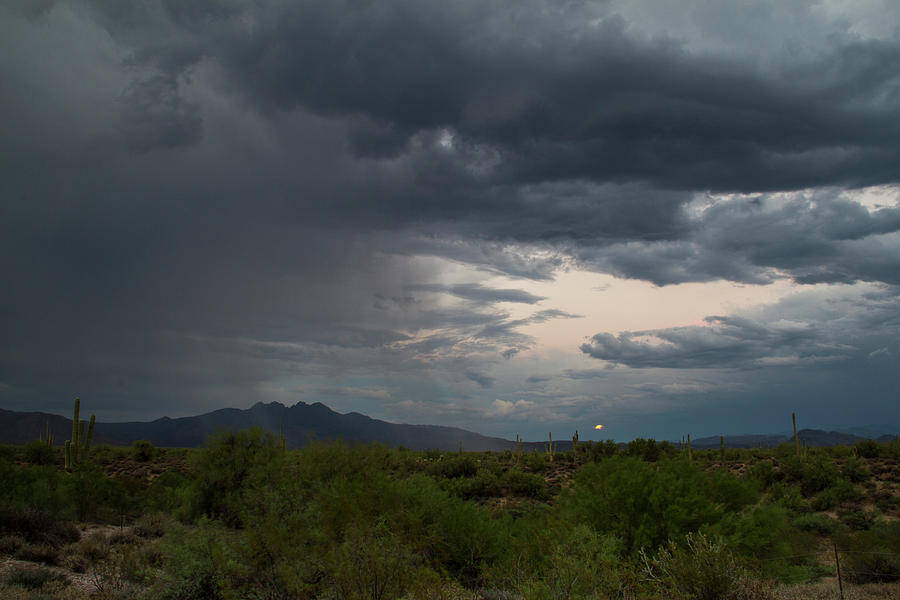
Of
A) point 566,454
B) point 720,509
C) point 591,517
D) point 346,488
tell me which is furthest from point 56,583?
point 566,454

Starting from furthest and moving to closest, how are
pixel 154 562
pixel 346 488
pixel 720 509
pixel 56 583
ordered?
pixel 346 488
pixel 154 562
pixel 720 509
pixel 56 583

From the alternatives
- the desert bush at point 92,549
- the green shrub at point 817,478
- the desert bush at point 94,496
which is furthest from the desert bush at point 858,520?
the desert bush at point 94,496

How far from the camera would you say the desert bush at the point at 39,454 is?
56.8m

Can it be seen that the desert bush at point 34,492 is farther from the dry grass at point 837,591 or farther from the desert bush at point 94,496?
the dry grass at point 837,591

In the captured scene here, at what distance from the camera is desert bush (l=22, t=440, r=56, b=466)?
5675 centimetres

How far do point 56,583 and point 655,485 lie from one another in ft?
59.8

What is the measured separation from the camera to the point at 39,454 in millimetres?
57906

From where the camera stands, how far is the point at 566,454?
66.3 meters

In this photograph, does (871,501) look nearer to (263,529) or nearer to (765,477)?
(765,477)

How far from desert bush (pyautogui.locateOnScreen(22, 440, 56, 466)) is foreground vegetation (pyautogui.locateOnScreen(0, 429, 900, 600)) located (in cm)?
2348

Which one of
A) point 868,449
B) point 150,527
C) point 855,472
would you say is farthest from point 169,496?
point 868,449

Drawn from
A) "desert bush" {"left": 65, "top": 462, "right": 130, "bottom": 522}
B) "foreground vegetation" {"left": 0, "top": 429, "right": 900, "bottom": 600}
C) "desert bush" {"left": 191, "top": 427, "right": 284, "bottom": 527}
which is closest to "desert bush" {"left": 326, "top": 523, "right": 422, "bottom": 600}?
"foreground vegetation" {"left": 0, "top": 429, "right": 900, "bottom": 600}

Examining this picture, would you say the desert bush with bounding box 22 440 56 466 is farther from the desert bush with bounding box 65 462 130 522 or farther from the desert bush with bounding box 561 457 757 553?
the desert bush with bounding box 561 457 757 553

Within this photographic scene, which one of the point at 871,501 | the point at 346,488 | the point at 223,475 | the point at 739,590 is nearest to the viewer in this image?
the point at 739,590
